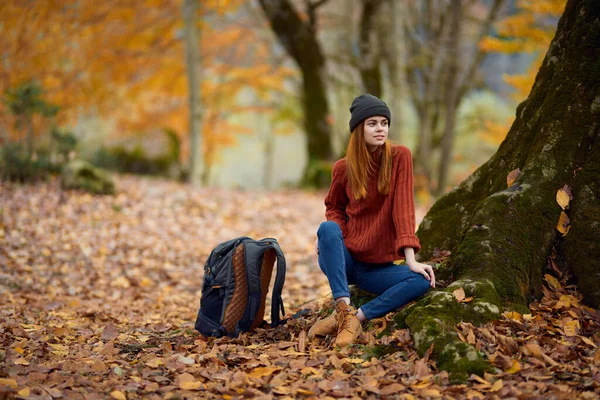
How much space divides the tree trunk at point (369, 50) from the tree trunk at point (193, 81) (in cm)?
376

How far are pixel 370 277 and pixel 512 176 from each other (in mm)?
1158

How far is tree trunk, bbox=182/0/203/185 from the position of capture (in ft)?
38.7

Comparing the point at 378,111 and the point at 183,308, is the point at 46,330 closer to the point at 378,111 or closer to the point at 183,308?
the point at 183,308

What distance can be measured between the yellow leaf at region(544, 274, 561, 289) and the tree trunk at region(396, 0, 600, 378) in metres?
0.06

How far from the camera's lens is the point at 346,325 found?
3.15 metres

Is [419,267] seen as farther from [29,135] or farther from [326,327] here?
[29,135]

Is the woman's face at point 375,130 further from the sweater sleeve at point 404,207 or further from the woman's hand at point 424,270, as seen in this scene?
the woman's hand at point 424,270

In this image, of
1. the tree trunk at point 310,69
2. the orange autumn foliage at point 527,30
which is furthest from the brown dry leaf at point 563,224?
the tree trunk at point 310,69

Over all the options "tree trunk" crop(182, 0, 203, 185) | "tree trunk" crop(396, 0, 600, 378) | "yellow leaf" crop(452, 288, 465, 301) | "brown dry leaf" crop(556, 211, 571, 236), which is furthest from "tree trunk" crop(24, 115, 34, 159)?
"brown dry leaf" crop(556, 211, 571, 236)

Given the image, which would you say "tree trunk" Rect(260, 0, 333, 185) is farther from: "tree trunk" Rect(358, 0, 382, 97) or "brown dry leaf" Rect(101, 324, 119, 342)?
"brown dry leaf" Rect(101, 324, 119, 342)

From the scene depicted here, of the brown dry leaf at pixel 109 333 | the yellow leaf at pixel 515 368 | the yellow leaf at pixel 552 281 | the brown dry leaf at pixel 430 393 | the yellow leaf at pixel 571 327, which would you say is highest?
the yellow leaf at pixel 552 281

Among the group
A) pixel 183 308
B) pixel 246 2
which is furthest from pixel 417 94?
pixel 183 308

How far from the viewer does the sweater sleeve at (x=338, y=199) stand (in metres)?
3.62

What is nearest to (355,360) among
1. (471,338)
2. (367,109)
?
(471,338)
